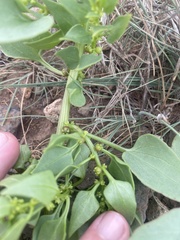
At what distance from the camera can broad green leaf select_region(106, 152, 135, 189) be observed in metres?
0.79

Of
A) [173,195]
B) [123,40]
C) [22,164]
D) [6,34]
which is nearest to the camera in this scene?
[6,34]

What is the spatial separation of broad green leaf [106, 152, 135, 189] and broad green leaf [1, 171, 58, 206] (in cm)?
22

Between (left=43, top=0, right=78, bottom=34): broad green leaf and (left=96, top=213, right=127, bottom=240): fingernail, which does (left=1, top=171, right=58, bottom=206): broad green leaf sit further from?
(left=43, top=0, right=78, bottom=34): broad green leaf

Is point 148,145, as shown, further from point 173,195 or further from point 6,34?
point 6,34

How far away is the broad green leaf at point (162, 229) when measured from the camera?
0.62m

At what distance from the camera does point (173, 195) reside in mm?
750

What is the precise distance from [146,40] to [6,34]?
45 centimetres

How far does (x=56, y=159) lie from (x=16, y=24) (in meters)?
0.25

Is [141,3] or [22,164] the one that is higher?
[141,3]

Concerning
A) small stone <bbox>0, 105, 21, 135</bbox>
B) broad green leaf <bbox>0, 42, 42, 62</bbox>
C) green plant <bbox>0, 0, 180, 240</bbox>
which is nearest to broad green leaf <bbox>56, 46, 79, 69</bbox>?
green plant <bbox>0, 0, 180, 240</bbox>

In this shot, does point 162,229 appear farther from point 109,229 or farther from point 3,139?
point 3,139

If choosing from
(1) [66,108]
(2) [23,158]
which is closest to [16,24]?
(1) [66,108]

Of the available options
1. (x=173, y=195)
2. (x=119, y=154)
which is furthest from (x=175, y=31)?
(x=173, y=195)

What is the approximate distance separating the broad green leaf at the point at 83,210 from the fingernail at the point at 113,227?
0.09 feet
